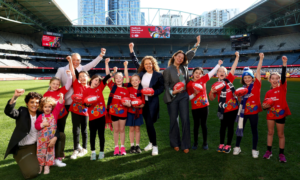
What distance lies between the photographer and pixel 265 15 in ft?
103

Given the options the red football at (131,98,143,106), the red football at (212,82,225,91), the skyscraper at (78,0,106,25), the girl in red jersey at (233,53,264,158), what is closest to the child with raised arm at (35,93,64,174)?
the red football at (131,98,143,106)

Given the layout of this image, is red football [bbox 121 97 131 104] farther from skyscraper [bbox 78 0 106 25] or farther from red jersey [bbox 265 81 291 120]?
skyscraper [bbox 78 0 106 25]

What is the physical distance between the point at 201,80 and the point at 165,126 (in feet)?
7.50

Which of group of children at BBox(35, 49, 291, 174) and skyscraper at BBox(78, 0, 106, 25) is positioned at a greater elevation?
skyscraper at BBox(78, 0, 106, 25)

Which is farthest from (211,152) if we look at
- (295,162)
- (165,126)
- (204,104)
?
(165,126)

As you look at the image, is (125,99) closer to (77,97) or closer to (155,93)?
(155,93)

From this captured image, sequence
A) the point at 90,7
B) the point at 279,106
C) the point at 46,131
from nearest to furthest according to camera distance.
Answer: the point at 46,131, the point at 279,106, the point at 90,7

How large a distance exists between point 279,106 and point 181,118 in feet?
6.08

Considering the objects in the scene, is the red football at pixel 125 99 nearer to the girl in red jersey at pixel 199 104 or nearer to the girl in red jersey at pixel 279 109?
the girl in red jersey at pixel 199 104

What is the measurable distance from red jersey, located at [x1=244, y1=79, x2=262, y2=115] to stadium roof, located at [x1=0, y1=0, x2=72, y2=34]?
32.6 m

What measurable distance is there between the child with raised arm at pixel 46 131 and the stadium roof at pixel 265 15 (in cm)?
3245

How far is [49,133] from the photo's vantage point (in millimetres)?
3178

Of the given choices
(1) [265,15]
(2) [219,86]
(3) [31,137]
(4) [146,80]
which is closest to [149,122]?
(4) [146,80]

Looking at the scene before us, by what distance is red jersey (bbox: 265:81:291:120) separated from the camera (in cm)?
335
